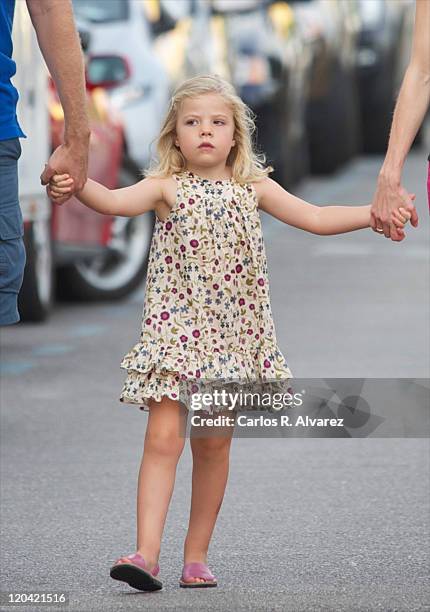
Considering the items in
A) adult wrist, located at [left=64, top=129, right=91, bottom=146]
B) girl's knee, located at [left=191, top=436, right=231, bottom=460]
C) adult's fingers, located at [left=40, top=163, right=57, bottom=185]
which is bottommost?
girl's knee, located at [left=191, top=436, right=231, bottom=460]

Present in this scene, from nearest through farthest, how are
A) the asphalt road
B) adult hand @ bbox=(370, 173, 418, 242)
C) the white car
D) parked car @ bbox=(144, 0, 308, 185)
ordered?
adult hand @ bbox=(370, 173, 418, 242), the asphalt road, the white car, parked car @ bbox=(144, 0, 308, 185)

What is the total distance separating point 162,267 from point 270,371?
0.39 meters

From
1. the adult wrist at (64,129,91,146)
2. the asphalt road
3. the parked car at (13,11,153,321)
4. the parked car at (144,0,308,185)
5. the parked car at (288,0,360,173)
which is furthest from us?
the parked car at (288,0,360,173)

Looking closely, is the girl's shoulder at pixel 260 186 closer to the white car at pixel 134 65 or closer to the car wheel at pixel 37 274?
the car wheel at pixel 37 274

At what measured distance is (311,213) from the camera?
5.22 metres

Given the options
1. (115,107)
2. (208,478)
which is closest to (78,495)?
(208,478)

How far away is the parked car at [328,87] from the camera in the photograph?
834 inches

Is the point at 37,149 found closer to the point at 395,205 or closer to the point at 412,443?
the point at 412,443

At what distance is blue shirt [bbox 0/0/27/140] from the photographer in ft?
15.7

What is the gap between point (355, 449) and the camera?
7.58 m

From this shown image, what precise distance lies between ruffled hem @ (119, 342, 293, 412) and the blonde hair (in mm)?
463

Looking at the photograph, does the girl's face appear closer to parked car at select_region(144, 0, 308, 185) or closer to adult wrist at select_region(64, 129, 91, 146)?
adult wrist at select_region(64, 129, 91, 146)

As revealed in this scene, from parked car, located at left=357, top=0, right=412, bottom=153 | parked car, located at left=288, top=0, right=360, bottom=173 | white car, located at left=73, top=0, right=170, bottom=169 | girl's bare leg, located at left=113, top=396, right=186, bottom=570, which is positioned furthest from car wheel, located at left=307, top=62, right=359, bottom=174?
girl's bare leg, located at left=113, top=396, right=186, bottom=570

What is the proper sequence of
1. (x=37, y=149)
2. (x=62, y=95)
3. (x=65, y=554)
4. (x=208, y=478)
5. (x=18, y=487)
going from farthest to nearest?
(x=37, y=149)
(x=18, y=487)
(x=65, y=554)
(x=208, y=478)
(x=62, y=95)
